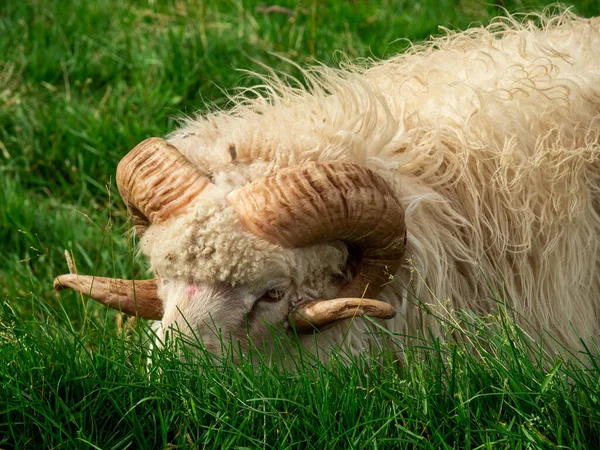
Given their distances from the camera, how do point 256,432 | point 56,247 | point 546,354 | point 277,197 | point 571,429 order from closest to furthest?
1. point 571,429
2. point 256,432
3. point 277,197
4. point 546,354
5. point 56,247

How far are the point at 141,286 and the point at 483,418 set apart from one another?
5.42 ft

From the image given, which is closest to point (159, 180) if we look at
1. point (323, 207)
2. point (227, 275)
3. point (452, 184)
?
point (227, 275)

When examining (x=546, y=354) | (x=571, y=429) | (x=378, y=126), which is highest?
(x=378, y=126)

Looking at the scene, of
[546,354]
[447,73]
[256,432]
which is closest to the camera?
[256,432]

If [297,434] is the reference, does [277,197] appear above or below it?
above

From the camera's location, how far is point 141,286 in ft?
13.1

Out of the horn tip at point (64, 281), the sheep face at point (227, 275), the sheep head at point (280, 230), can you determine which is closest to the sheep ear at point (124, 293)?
the horn tip at point (64, 281)

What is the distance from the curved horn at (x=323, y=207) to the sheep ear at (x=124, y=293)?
737mm

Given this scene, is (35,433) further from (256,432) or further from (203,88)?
(203,88)

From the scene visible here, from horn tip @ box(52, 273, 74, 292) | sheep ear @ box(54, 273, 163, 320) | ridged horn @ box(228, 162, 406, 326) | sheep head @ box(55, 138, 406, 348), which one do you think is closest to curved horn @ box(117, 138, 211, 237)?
sheep head @ box(55, 138, 406, 348)

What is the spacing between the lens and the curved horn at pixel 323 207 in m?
3.39

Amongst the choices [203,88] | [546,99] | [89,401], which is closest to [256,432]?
[89,401]

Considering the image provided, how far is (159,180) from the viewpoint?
3.59m

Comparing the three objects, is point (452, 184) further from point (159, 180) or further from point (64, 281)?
point (64, 281)
